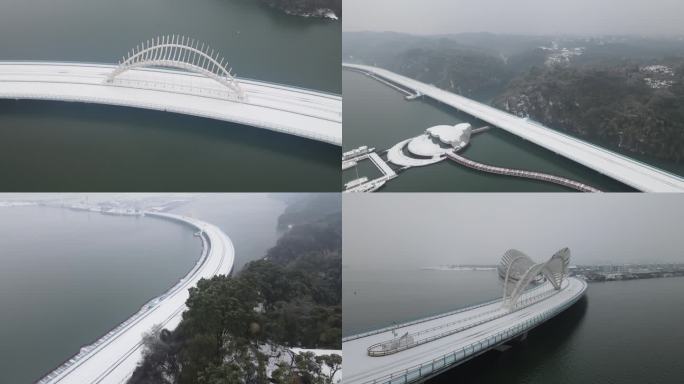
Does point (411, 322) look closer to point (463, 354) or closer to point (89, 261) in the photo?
point (463, 354)

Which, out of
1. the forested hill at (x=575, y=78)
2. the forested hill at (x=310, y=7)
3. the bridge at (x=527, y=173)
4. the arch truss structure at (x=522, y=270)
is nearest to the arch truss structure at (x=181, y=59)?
the forested hill at (x=310, y=7)

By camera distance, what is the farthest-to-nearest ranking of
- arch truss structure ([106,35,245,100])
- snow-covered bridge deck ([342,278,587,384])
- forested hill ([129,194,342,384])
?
arch truss structure ([106,35,245,100]) < snow-covered bridge deck ([342,278,587,384]) < forested hill ([129,194,342,384])

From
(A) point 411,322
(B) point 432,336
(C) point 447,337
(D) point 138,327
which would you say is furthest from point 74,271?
(C) point 447,337

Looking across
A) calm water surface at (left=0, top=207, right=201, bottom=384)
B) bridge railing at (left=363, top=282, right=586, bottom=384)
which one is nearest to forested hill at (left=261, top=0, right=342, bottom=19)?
calm water surface at (left=0, top=207, right=201, bottom=384)

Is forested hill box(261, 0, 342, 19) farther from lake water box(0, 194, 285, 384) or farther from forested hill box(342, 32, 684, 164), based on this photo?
lake water box(0, 194, 285, 384)

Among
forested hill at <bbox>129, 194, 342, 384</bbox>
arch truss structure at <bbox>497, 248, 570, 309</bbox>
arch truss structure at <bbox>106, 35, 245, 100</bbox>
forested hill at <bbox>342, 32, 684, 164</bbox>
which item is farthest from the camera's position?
arch truss structure at <bbox>497, 248, 570, 309</bbox>
